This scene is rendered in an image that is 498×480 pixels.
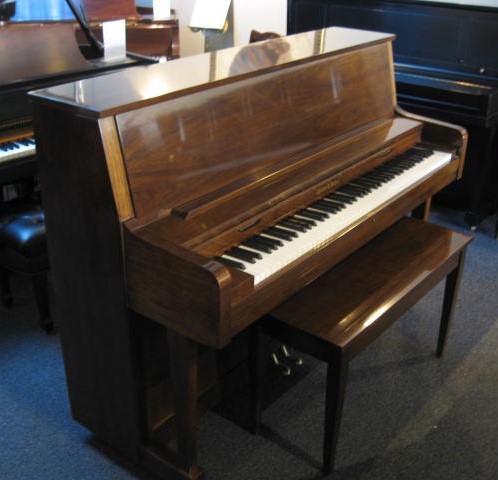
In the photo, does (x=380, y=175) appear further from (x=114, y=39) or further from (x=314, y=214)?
(x=114, y=39)

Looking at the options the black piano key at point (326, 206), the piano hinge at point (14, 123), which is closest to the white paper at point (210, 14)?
the piano hinge at point (14, 123)

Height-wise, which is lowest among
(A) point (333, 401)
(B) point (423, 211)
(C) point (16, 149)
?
(A) point (333, 401)

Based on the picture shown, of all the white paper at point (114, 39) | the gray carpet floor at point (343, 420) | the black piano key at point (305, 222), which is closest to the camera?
the black piano key at point (305, 222)

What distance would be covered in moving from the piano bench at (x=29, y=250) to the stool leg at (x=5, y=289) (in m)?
0.16

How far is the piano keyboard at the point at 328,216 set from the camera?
5.18ft

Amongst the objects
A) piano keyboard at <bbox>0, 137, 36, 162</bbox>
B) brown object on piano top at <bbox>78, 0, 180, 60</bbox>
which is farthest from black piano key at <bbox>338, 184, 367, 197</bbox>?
brown object on piano top at <bbox>78, 0, 180, 60</bbox>

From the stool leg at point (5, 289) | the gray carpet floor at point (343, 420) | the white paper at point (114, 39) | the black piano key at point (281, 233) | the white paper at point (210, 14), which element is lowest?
the gray carpet floor at point (343, 420)

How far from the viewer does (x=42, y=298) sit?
240 centimetres

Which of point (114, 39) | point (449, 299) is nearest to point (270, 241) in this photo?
point (449, 299)

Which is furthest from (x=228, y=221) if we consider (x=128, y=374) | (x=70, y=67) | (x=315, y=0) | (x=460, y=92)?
(x=315, y=0)

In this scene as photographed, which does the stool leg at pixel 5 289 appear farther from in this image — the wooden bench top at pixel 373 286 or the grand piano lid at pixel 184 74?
the wooden bench top at pixel 373 286

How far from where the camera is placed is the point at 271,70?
1.85 metres

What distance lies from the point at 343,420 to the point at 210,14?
3.92 meters

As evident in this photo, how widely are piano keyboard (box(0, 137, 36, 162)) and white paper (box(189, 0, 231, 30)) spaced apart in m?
2.91
